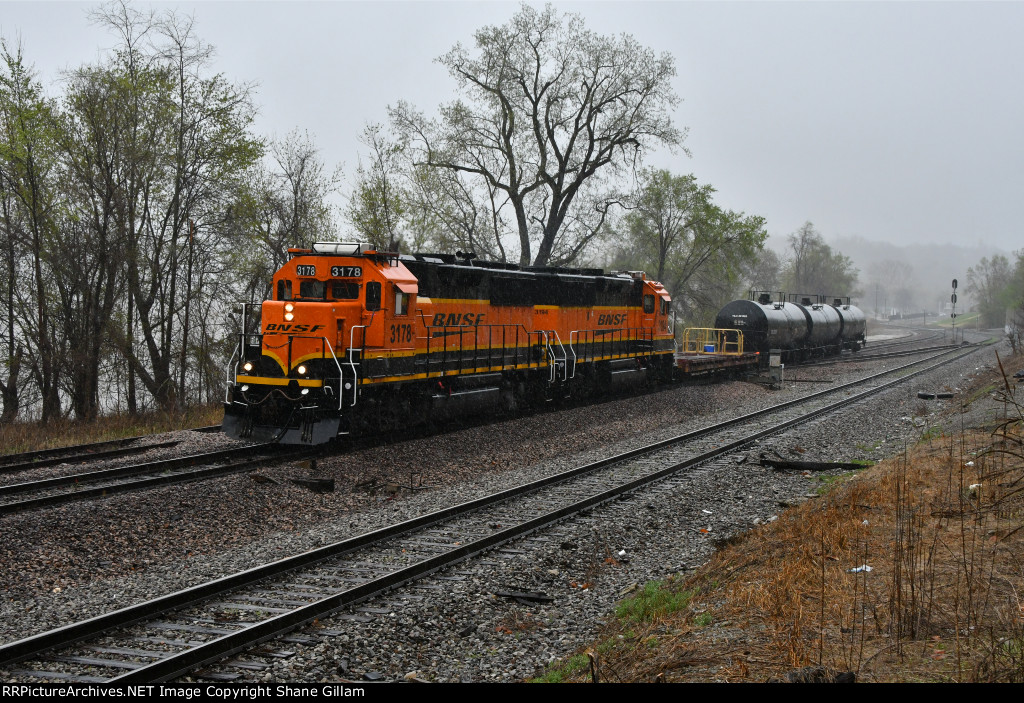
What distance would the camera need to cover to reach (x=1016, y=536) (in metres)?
7.35

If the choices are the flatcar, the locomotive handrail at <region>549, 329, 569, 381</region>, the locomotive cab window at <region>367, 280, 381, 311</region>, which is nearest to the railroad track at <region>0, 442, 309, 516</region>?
the locomotive cab window at <region>367, 280, 381, 311</region>

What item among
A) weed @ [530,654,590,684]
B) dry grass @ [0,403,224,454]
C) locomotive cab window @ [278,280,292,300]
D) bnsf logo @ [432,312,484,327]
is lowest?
weed @ [530,654,590,684]

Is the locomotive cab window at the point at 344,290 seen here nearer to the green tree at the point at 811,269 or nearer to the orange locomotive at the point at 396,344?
the orange locomotive at the point at 396,344

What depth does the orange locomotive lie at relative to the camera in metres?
13.5

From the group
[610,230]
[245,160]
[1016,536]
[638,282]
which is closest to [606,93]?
[610,230]

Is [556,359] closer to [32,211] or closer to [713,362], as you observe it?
[713,362]

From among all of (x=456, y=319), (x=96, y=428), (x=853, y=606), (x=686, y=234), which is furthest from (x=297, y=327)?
(x=686, y=234)

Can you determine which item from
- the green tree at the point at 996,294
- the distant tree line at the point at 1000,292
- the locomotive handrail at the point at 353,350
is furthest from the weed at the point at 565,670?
the green tree at the point at 996,294

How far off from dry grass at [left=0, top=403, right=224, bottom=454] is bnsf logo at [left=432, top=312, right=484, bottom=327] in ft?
20.7

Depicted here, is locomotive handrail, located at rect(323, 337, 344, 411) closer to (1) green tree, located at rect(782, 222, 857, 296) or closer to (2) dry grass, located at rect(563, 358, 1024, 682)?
(2) dry grass, located at rect(563, 358, 1024, 682)

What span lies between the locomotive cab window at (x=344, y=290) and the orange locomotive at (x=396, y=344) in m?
0.02

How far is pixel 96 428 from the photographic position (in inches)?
725

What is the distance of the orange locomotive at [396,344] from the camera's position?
13.5m

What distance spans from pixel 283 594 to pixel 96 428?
13519 mm
